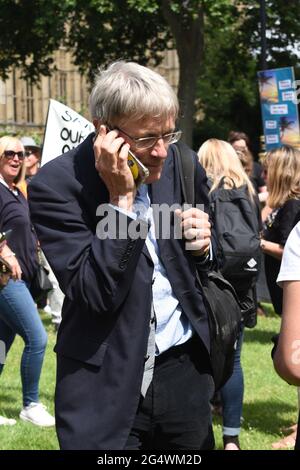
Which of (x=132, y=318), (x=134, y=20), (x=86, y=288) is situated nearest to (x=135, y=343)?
(x=132, y=318)

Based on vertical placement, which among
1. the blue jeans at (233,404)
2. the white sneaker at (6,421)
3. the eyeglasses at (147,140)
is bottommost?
the white sneaker at (6,421)

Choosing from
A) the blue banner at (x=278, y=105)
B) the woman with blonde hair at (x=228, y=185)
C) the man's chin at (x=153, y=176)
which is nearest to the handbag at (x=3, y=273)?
the woman with blonde hair at (x=228, y=185)

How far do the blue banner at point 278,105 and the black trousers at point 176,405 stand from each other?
10420 mm

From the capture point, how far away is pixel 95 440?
285 cm

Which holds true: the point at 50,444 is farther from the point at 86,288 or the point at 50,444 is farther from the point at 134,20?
the point at 134,20

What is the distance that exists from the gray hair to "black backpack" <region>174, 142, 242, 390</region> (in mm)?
293

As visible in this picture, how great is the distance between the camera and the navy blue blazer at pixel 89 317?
2791 mm

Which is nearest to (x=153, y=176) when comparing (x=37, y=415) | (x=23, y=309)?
(x=23, y=309)

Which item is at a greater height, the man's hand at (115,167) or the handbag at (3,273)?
the man's hand at (115,167)

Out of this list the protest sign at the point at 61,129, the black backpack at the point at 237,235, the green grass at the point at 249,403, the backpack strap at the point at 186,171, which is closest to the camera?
the backpack strap at the point at 186,171

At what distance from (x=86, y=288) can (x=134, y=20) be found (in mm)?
27291

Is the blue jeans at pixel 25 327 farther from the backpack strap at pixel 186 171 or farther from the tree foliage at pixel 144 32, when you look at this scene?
the tree foliage at pixel 144 32

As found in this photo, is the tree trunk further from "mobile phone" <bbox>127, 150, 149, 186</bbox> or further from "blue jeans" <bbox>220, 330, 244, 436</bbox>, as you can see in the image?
"mobile phone" <bbox>127, 150, 149, 186</bbox>

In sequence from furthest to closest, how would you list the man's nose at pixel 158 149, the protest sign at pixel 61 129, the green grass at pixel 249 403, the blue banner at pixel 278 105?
the blue banner at pixel 278 105, the protest sign at pixel 61 129, the green grass at pixel 249 403, the man's nose at pixel 158 149
